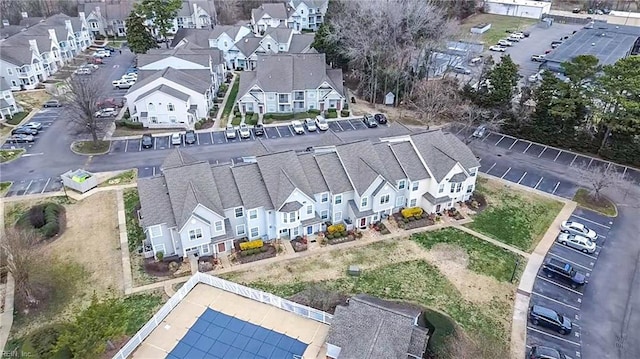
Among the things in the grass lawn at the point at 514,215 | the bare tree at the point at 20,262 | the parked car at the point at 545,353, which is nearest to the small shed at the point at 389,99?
the grass lawn at the point at 514,215

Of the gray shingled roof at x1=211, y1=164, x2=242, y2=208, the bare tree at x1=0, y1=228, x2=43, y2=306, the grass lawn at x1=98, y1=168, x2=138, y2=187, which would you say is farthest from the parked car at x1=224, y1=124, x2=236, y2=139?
the bare tree at x1=0, y1=228, x2=43, y2=306

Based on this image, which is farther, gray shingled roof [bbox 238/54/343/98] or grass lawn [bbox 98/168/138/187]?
gray shingled roof [bbox 238/54/343/98]

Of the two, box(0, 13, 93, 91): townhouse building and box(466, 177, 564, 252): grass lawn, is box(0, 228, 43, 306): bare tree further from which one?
box(0, 13, 93, 91): townhouse building

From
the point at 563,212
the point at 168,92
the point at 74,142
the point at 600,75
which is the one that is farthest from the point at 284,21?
the point at 563,212

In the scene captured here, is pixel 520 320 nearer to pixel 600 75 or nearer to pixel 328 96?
pixel 600 75

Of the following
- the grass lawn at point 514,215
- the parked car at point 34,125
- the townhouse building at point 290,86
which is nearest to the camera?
the grass lawn at point 514,215

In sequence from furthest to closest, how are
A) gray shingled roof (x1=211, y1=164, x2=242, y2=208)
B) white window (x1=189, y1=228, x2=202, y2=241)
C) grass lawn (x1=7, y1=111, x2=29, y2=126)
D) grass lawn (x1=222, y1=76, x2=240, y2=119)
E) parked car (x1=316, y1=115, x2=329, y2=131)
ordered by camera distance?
grass lawn (x1=222, y1=76, x2=240, y2=119), grass lawn (x1=7, y1=111, x2=29, y2=126), parked car (x1=316, y1=115, x2=329, y2=131), gray shingled roof (x1=211, y1=164, x2=242, y2=208), white window (x1=189, y1=228, x2=202, y2=241)

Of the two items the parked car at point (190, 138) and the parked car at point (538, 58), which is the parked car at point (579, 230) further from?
the parked car at point (538, 58)
